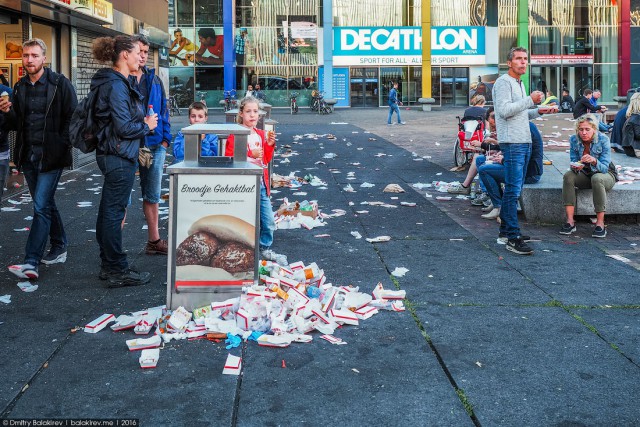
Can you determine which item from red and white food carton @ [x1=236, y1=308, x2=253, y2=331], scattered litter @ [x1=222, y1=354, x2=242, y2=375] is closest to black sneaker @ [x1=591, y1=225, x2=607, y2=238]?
red and white food carton @ [x1=236, y1=308, x2=253, y2=331]

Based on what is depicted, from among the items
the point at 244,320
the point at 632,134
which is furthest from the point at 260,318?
the point at 632,134

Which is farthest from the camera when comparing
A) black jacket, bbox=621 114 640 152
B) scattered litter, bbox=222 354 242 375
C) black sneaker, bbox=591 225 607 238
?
black jacket, bbox=621 114 640 152

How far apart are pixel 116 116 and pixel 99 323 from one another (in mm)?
1753

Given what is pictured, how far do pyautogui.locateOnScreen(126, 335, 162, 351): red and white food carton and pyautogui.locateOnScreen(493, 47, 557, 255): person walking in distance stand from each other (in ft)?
13.4

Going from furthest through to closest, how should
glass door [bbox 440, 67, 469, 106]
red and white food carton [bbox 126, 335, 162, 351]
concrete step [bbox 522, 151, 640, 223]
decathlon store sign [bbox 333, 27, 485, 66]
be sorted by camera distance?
glass door [bbox 440, 67, 469, 106] → decathlon store sign [bbox 333, 27, 485, 66] → concrete step [bbox 522, 151, 640, 223] → red and white food carton [bbox 126, 335, 162, 351]

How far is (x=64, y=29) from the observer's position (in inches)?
605

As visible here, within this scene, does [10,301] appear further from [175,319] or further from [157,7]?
[157,7]

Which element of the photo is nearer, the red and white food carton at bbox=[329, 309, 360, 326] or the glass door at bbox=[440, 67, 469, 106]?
the red and white food carton at bbox=[329, 309, 360, 326]

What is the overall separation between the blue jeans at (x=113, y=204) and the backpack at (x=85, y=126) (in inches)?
5.9

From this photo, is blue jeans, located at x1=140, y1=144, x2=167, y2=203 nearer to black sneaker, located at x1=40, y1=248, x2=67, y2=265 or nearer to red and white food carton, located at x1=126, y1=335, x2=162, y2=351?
black sneaker, located at x1=40, y1=248, x2=67, y2=265

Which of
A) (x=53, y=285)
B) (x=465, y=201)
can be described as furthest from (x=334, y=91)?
(x=53, y=285)

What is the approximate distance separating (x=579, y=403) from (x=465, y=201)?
7.27m

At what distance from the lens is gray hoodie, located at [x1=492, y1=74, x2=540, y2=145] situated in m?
7.50

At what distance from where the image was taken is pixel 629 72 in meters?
49.8
